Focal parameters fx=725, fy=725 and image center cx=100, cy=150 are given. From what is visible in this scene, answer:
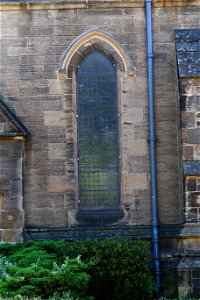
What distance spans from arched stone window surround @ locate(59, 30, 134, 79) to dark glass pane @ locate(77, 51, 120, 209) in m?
0.15

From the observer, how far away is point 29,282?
12898 mm

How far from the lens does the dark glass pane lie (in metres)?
16.9

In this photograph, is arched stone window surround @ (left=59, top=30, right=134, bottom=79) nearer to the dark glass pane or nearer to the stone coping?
the dark glass pane

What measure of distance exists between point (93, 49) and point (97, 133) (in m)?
2.03

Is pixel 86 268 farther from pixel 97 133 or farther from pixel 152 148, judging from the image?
pixel 97 133

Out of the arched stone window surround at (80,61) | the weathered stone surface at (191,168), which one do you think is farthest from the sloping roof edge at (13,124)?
the weathered stone surface at (191,168)

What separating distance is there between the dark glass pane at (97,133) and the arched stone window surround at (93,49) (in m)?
0.15

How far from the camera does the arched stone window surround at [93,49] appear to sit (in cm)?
1712

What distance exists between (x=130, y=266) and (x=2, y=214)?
3366 mm

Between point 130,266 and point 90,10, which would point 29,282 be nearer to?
point 130,266

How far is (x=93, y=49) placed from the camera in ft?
56.9

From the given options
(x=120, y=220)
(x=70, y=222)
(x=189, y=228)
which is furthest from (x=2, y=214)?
(x=189, y=228)

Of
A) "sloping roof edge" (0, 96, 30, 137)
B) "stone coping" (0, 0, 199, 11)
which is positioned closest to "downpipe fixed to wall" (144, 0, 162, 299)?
"stone coping" (0, 0, 199, 11)

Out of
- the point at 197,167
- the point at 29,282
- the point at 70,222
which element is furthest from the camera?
the point at 70,222
